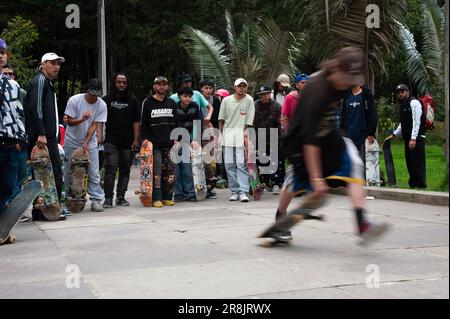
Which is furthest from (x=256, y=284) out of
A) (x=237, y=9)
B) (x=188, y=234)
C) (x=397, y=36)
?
(x=237, y=9)

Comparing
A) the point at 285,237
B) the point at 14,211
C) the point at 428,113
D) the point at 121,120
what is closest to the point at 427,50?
the point at 428,113

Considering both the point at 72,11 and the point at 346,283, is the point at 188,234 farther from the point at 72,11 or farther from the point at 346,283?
the point at 72,11

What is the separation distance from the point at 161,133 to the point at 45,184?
2192 mm

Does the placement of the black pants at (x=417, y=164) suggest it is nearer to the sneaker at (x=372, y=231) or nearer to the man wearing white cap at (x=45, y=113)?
the man wearing white cap at (x=45, y=113)

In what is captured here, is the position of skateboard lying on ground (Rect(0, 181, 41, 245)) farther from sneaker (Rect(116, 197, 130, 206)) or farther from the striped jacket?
sneaker (Rect(116, 197, 130, 206))

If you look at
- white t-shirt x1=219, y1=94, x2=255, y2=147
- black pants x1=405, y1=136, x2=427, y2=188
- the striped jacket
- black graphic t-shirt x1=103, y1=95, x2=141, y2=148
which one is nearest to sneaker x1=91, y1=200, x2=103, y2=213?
black graphic t-shirt x1=103, y1=95, x2=141, y2=148

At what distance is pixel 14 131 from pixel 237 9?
23055mm

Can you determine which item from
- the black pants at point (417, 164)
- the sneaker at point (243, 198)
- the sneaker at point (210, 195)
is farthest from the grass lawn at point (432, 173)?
the sneaker at point (210, 195)

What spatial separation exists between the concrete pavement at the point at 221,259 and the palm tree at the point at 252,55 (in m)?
12.0

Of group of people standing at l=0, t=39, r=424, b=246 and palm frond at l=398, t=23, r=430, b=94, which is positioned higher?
palm frond at l=398, t=23, r=430, b=94

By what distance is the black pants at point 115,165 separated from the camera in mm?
10398

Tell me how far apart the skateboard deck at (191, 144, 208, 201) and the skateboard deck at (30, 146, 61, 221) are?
265cm

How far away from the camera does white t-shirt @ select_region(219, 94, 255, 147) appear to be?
10.9 m

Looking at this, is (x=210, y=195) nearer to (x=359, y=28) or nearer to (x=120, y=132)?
(x=120, y=132)
